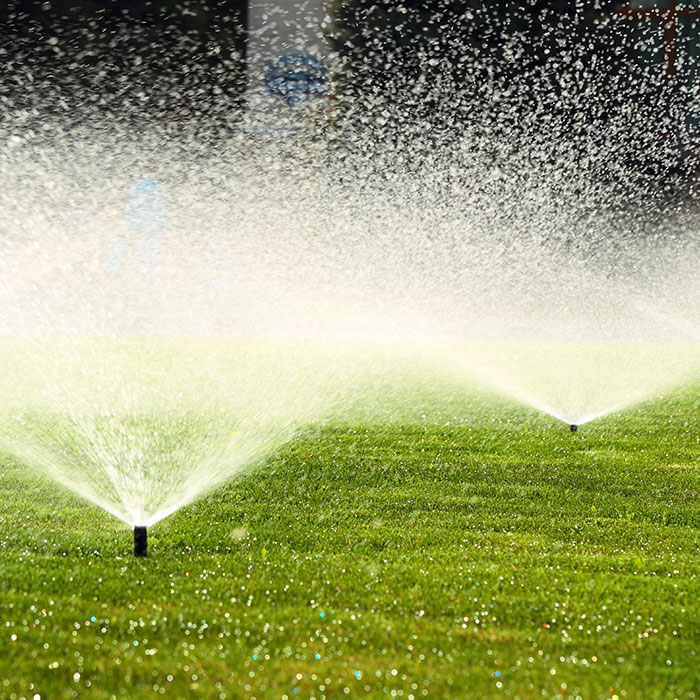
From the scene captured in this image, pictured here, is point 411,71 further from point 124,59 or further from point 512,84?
point 124,59

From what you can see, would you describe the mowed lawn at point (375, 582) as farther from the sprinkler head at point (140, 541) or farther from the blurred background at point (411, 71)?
the blurred background at point (411, 71)

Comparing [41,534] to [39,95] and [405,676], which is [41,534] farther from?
[39,95]

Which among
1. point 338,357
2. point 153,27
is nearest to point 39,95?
point 153,27

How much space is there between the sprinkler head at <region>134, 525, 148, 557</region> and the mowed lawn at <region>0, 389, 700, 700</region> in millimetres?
67

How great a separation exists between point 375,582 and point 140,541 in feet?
4.95

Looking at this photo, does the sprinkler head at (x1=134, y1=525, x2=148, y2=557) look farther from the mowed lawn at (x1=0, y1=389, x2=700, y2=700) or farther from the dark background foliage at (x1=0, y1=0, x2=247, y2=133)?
the dark background foliage at (x1=0, y1=0, x2=247, y2=133)

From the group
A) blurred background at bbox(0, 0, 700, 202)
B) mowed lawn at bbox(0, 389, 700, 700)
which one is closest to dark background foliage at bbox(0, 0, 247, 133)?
blurred background at bbox(0, 0, 700, 202)

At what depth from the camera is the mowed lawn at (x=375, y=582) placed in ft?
10.7

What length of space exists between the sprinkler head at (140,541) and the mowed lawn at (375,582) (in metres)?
0.07

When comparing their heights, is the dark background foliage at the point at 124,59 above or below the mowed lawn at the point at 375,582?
above

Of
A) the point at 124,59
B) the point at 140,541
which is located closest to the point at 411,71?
the point at 124,59

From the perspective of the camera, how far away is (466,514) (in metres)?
6.27

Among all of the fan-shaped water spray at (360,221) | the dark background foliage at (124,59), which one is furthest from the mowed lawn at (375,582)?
the dark background foliage at (124,59)

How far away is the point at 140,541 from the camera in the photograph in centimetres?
499
